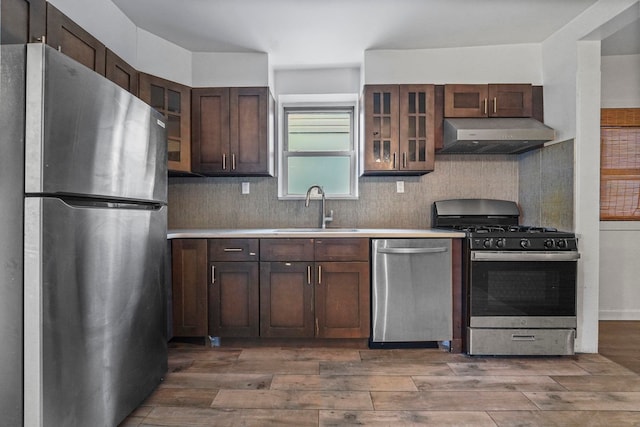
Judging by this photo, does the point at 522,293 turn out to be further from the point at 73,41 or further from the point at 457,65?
the point at 73,41

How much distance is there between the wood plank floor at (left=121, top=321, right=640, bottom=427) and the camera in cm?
172

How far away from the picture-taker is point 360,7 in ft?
7.72

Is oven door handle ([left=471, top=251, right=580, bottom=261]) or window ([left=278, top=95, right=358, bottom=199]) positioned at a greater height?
window ([left=278, top=95, right=358, bottom=199])

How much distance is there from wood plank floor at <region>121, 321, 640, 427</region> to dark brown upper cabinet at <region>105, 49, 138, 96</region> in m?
1.93

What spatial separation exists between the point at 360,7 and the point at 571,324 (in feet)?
8.62

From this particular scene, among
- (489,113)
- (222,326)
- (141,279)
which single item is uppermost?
(489,113)

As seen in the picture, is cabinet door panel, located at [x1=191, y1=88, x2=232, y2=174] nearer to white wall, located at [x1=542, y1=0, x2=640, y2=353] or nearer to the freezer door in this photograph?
the freezer door

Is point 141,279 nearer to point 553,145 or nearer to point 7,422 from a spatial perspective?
point 7,422

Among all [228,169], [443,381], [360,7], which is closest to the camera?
[443,381]

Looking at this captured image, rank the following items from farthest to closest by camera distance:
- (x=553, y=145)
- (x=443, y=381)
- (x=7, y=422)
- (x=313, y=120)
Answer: (x=313, y=120) → (x=553, y=145) → (x=443, y=381) → (x=7, y=422)

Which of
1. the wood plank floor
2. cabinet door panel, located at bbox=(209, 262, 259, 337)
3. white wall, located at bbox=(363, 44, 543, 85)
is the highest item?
white wall, located at bbox=(363, 44, 543, 85)

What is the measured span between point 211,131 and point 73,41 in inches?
44.6

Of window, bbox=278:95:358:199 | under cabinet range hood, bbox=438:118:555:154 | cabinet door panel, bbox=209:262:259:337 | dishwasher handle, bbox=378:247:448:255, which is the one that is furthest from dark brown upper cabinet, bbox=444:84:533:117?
cabinet door panel, bbox=209:262:259:337

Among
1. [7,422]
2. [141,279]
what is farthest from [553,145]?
[7,422]
